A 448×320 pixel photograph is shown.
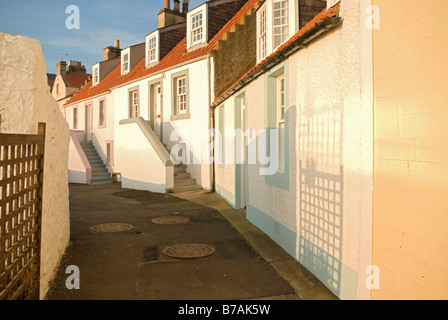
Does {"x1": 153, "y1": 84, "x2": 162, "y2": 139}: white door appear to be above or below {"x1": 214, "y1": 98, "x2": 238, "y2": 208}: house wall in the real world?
above

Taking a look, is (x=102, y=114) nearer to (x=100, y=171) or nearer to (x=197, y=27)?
(x=100, y=171)

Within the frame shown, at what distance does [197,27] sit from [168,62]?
7.51 ft

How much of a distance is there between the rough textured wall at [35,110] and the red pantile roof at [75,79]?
90.2 ft

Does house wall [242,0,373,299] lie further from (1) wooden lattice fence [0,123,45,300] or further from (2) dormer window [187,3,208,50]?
(2) dormer window [187,3,208,50]

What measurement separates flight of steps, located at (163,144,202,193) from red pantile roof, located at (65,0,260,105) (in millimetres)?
4872

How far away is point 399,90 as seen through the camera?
3420 mm

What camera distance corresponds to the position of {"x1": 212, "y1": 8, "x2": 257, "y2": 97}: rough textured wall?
1377cm

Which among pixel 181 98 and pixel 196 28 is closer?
pixel 196 28

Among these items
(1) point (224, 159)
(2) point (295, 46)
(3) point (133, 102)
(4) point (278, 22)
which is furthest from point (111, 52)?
(2) point (295, 46)

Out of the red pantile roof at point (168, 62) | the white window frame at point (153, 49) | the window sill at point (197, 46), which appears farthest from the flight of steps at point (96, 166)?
the window sill at point (197, 46)

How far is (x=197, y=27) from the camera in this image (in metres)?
16.6

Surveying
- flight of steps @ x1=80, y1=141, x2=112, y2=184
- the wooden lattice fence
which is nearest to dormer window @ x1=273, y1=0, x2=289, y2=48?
the wooden lattice fence

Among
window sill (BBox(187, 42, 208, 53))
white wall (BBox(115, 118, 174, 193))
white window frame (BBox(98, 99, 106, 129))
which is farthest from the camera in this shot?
white window frame (BBox(98, 99, 106, 129))
